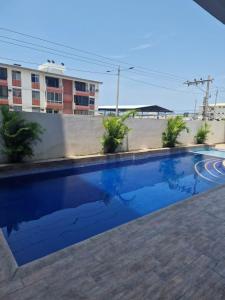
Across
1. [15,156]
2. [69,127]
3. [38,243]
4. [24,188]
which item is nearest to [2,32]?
[69,127]

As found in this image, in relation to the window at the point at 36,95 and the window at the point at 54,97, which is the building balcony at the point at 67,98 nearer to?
the window at the point at 54,97

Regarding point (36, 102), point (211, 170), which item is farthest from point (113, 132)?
point (36, 102)

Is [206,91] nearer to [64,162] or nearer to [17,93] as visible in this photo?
[64,162]

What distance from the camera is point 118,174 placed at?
26.2ft

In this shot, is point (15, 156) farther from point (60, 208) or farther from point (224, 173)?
point (224, 173)

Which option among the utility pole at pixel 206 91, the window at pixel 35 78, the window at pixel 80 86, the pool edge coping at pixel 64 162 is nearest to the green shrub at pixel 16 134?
the pool edge coping at pixel 64 162

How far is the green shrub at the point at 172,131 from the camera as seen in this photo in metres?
12.1

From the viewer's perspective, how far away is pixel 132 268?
8.02ft

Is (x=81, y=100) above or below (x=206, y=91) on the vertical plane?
below

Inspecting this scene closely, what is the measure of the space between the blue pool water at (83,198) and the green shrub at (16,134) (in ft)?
2.67

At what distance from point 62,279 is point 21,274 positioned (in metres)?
0.48

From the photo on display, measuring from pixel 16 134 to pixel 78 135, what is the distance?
9.00 ft

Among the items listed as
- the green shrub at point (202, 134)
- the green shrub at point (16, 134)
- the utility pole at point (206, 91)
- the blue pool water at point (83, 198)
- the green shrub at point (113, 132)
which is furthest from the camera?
the utility pole at point (206, 91)

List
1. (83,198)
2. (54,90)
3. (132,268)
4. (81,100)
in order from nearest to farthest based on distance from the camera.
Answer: (132,268), (83,198), (54,90), (81,100)
